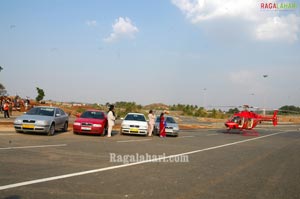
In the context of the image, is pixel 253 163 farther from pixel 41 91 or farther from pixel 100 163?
pixel 41 91

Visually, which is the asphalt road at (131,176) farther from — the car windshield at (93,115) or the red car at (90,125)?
Result: the car windshield at (93,115)

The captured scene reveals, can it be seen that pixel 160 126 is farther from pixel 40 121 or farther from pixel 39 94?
pixel 39 94

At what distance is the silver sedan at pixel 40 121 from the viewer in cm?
1734

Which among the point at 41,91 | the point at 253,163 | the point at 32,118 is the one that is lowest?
the point at 253,163

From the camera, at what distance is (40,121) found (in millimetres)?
17453

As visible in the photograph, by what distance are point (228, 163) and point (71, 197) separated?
7.01 meters

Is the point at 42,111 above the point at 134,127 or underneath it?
above

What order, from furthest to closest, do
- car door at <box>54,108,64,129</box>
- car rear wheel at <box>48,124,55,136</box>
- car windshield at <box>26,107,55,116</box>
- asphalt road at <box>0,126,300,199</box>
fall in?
1. car door at <box>54,108,64,129</box>
2. car windshield at <box>26,107,55,116</box>
3. car rear wheel at <box>48,124,55,136</box>
4. asphalt road at <box>0,126,300,199</box>

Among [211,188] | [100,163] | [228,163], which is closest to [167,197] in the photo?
[211,188]

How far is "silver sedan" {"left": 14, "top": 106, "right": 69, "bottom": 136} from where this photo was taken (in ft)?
56.9

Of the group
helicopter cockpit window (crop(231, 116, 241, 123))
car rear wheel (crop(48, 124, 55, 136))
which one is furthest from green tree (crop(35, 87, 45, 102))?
car rear wheel (crop(48, 124, 55, 136))

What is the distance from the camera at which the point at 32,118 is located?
17.5 m

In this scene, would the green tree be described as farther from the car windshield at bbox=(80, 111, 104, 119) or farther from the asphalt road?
the asphalt road

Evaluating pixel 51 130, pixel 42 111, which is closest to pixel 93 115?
pixel 42 111
